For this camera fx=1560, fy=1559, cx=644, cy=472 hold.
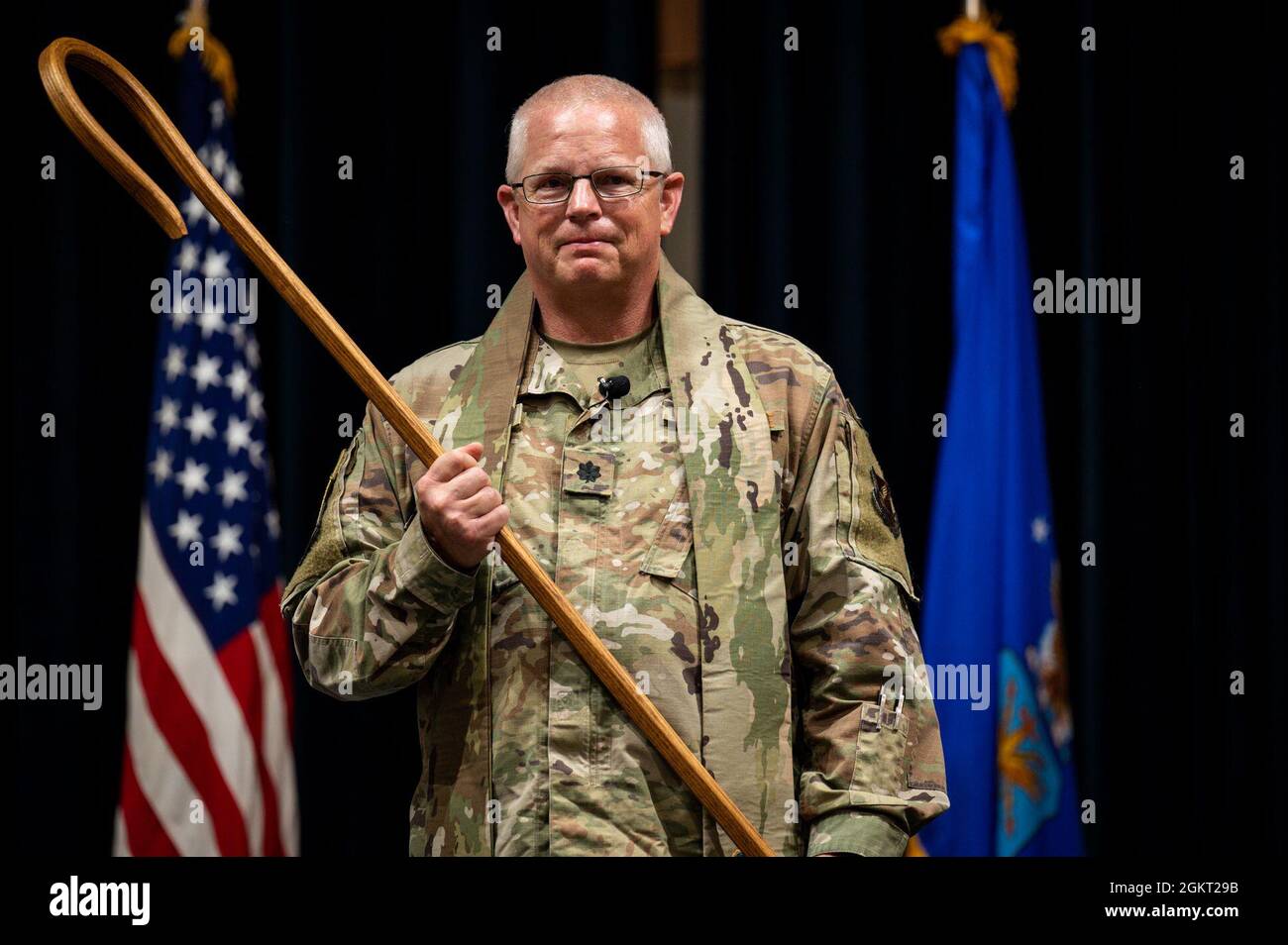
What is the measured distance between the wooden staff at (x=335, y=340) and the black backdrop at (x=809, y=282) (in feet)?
2.58

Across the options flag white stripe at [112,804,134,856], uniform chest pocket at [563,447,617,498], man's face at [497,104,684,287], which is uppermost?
man's face at [497,104,684,287]

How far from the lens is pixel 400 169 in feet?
10.4

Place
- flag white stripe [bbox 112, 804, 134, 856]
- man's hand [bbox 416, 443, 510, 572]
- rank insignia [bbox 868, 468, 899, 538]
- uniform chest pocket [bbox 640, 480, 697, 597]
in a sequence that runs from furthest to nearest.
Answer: flag white stripe [bbox 112, 804, 134, 856], rank insignia [bbox 868, 468, 899, 538], uniform chest pocket [bbox 640, 480, 697, 597], man's hand [bbox 416, 443, 510, 572]

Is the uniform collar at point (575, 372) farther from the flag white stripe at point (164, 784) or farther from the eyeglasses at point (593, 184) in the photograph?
the flag white stripe at point (164, 784)

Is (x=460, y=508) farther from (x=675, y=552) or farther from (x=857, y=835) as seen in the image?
(x=857, y=835)

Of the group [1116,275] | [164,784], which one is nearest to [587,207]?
[1116,275]

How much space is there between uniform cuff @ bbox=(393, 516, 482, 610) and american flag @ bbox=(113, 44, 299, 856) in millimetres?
1073

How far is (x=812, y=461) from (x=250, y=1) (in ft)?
5.44

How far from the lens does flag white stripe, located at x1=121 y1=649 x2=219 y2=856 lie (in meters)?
3.06

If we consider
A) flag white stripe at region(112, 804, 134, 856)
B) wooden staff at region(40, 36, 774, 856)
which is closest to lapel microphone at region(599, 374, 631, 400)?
wooden staff at region(40, 36, 774, 856)

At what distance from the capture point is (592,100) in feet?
7.59

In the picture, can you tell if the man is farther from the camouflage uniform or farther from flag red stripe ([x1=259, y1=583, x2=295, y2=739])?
flag red stripe ([x1=259, y1=583, x2=295, y2=739])

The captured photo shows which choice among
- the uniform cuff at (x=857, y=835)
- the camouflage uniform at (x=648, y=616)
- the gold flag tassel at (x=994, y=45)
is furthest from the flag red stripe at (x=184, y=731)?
the gold flag tassel at (x=994, y=45)
